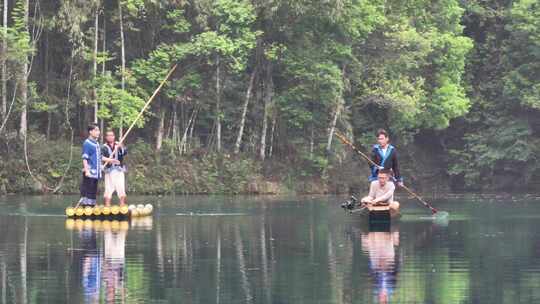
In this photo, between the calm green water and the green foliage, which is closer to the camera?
the calm green water

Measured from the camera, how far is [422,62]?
196 ft

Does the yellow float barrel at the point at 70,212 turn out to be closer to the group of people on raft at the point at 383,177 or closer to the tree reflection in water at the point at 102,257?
the tree reflection in water at the point at 102,257

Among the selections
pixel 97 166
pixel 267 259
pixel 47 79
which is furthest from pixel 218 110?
pixel 267 259

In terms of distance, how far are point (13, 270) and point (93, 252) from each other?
3.26 meters

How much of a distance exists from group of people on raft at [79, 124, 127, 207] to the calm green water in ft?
3.43

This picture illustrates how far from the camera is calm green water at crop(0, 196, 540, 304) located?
60.1 ft

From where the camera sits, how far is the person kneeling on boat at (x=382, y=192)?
31812 mm

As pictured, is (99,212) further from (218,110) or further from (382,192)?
(218,110)

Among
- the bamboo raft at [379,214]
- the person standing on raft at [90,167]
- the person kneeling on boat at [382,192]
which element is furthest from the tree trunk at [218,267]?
the person standing on raft at [90,167]

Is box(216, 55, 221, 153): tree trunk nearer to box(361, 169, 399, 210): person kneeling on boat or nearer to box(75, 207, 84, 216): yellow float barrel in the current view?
box(75, 207, 84, 216): yellow float barrel

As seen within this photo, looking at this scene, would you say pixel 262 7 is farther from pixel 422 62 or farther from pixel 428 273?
pixel 428 273

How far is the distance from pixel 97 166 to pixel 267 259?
12.6 meters

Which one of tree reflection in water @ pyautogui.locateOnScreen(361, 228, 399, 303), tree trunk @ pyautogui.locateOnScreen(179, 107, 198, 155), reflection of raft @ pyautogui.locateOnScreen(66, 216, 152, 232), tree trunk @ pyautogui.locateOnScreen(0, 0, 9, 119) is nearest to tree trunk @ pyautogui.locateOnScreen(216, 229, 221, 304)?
tree reflection in water @ pyautogui.locateOnScreen(361, 228, 399, 303)

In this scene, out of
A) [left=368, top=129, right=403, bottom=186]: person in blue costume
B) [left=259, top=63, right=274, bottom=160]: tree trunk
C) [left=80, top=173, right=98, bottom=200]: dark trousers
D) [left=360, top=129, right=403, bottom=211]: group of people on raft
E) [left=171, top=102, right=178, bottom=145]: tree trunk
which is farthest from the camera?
[left=259, top=63, right=274, bottom=160]: tree trunk
